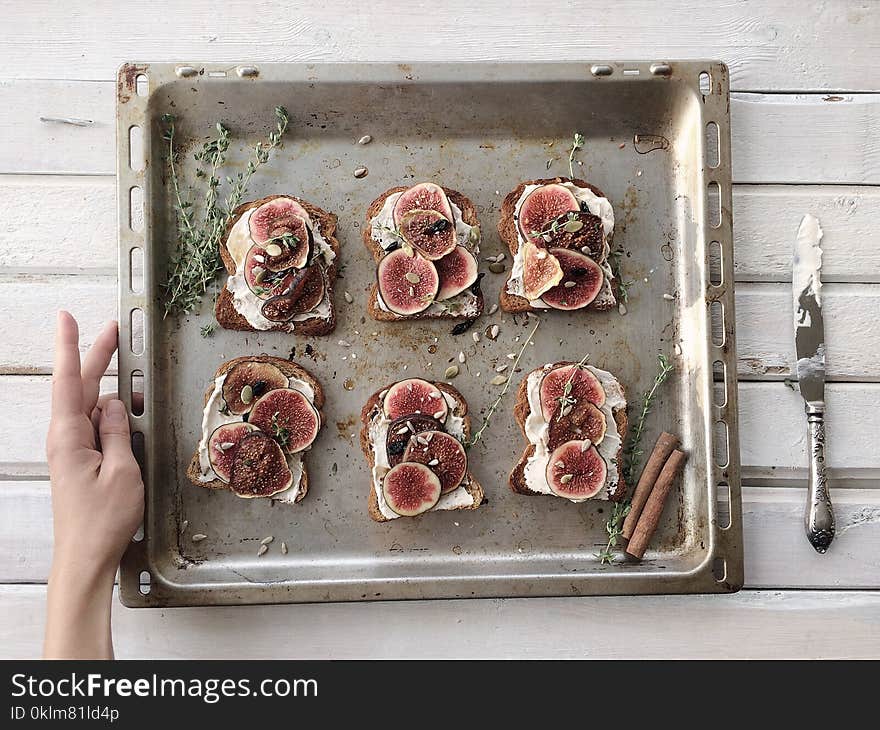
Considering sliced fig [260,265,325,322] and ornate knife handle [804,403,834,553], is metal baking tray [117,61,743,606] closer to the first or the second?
sliced fig [260,265,325,322]

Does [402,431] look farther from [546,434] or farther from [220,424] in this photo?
[220,424]

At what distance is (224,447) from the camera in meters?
2.88

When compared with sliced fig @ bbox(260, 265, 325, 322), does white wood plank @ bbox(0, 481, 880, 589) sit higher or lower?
lower

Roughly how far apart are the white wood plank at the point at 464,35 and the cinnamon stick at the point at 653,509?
1.70 m

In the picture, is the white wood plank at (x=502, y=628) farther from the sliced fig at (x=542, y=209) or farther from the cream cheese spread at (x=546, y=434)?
the sliced fig at (x=542, y=209)

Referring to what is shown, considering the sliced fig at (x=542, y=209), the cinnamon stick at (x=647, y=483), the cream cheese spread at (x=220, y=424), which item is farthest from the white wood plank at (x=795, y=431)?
the sliced fig at (x=542, y=209)

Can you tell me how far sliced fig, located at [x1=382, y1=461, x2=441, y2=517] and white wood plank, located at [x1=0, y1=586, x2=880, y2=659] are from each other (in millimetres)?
452

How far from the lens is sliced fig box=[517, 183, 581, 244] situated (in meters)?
2.95

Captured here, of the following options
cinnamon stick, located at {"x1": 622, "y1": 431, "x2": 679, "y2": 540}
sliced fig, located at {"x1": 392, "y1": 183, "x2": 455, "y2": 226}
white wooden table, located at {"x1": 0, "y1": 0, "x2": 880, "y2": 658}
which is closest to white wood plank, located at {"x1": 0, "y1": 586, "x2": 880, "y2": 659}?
white wooden table, located at {"x1": 0, "y1": 0, "x2": 880, "y2": 658}

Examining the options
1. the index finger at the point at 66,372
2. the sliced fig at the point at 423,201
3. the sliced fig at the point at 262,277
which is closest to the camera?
the index finger at the point at 66,372

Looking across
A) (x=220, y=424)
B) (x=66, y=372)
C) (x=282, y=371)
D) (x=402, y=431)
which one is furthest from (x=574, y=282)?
(x=66, y=372)

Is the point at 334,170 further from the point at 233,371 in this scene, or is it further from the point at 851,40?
the point at 851,40

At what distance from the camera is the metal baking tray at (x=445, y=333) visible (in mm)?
2871

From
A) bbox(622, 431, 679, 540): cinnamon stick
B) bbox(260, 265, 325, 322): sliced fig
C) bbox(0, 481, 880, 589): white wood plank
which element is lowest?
→ bbox(0, 481, 880, 589): white wood plank
